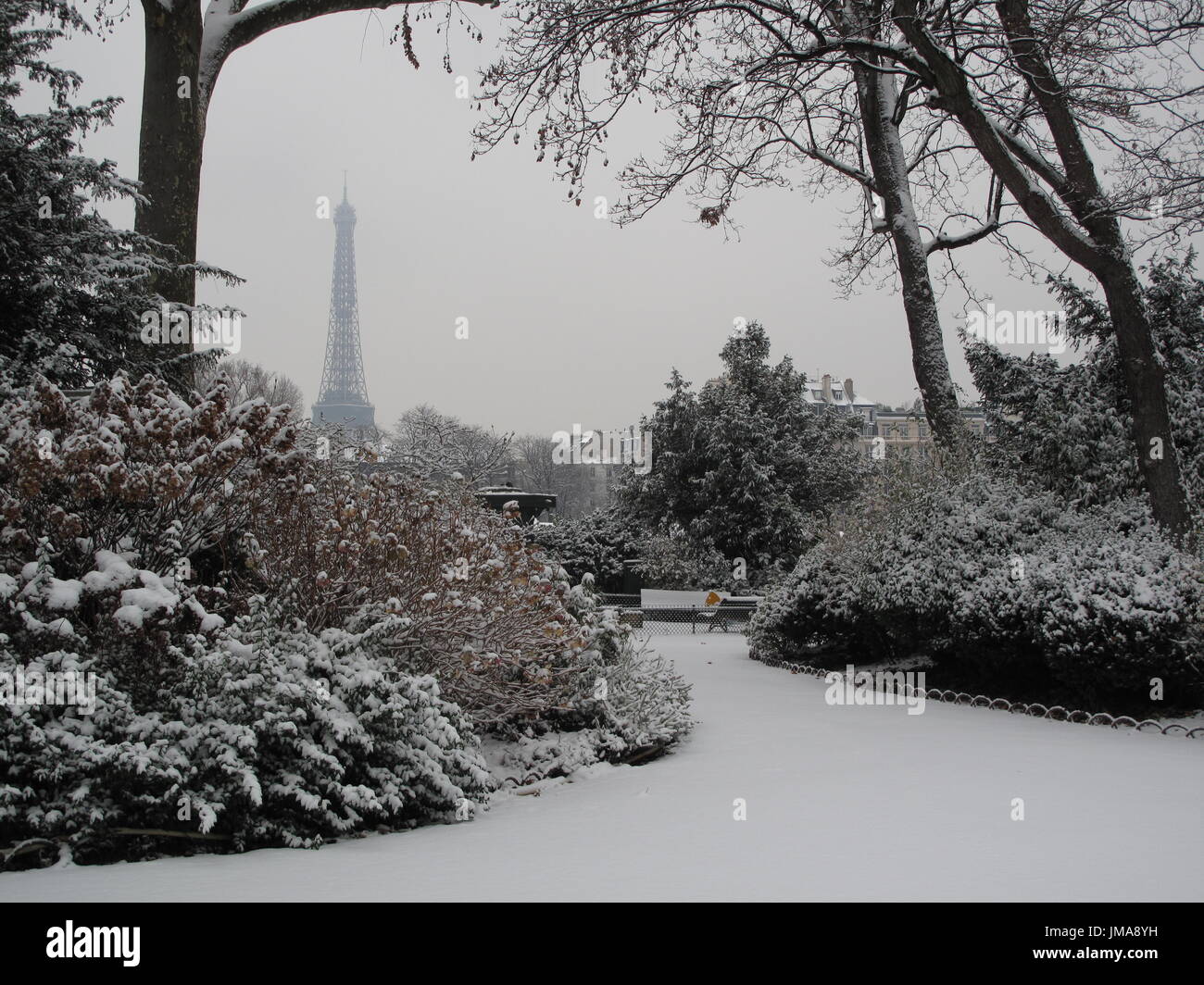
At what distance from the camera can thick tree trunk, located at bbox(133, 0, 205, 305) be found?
896cm

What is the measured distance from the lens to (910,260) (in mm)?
14219

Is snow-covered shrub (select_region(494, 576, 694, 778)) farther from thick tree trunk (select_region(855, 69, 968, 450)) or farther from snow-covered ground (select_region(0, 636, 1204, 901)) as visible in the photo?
thick tree trunk (select_region(855, 69, 968, 450))

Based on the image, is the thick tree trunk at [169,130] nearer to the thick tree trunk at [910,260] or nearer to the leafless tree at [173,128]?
the leafless tree at [173,128]

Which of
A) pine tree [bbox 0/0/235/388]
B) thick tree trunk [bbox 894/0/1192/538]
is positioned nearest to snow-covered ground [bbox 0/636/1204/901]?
thick tree trunk [bbox 894/0/1192/538]

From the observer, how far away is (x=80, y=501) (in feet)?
18.2

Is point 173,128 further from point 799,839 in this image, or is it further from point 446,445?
point 446,445

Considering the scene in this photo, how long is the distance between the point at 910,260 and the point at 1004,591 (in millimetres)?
7021

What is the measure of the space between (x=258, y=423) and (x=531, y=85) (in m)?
6.88

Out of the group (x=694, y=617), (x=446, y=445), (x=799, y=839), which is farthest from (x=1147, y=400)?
(x=446, y=445)

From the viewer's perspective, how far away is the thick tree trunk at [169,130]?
8961 millimetres

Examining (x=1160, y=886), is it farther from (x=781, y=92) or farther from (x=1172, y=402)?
(x=781, y=92)

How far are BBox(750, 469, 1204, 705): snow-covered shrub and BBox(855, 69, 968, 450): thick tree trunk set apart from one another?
174cm

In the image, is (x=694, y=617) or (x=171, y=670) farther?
(x=694, y=617)

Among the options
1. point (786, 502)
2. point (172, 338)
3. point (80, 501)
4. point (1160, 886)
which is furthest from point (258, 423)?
point (786, 502)
